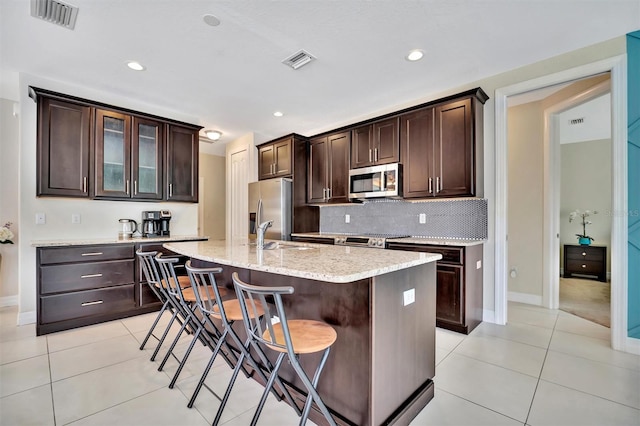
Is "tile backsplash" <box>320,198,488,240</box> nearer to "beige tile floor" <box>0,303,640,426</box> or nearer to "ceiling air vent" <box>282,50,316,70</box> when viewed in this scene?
"beige tile floor" <box>0,303,640,426</box>

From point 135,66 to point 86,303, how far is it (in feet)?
8.28

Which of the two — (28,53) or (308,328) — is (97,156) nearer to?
(28,53)

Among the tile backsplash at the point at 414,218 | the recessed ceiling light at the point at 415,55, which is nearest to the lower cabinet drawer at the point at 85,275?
the tile backsplash at the point at 414,218

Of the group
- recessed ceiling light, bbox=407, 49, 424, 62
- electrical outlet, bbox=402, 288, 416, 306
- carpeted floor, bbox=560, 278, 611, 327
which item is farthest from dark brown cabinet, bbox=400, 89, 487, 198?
carpeted floor, bbox=560, 278, 611, 327

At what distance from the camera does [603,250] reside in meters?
A: 5.28

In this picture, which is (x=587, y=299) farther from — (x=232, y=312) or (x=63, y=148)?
(x=63, y=148)

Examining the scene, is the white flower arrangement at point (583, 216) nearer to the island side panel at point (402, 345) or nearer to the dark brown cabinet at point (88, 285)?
the island side panel at point (402, 345)

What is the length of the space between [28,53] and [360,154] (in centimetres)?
359

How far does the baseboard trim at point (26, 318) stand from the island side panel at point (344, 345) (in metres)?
3.33

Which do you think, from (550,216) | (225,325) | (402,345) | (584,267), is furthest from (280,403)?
(584,267)

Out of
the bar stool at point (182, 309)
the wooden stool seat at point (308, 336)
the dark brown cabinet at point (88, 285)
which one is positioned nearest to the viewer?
the wooden stool seat at point (308, 336)

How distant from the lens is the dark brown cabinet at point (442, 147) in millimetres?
3033

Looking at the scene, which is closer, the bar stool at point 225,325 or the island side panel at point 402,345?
the island side panel at point 402,345

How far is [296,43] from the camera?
262 cm
